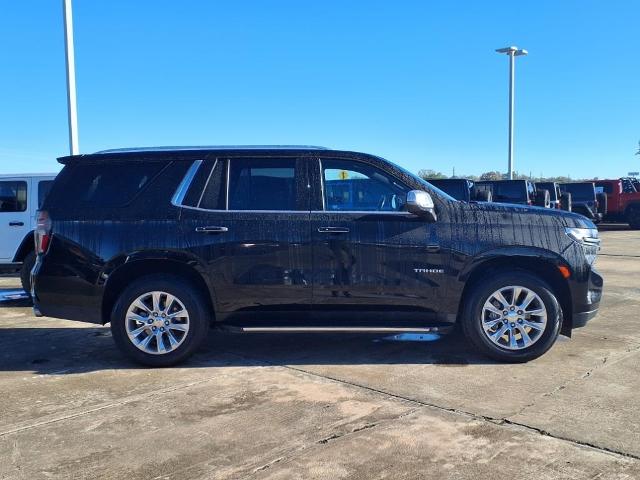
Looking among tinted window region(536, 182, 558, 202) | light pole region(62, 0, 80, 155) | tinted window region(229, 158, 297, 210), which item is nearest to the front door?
tinted window region(229, 158, 297, 210)

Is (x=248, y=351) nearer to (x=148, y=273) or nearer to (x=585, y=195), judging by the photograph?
(x=148, y=273)

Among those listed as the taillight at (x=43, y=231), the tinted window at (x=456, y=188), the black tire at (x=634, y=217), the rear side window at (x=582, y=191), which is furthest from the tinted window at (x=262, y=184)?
the black tire at (x=634, y=217)

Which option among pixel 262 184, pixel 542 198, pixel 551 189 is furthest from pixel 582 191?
pixel 262 184

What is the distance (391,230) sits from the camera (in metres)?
5.30

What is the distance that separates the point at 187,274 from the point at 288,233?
1.03m

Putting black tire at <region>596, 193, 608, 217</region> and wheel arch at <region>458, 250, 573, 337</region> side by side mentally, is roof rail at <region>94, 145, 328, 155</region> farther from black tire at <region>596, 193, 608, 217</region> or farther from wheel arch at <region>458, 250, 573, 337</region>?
black tire at <region>596, 193, 608, 217</region>

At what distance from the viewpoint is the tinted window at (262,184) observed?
17.7 feet

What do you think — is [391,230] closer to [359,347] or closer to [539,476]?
[359,347]

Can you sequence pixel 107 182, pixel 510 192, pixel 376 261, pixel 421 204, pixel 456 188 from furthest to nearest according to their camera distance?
pixel 510 192, pixel 456 188, pixel 107 182, pixel 376 261, pixel 421 204

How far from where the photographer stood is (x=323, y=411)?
427 cm

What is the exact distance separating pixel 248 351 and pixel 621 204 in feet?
76.3

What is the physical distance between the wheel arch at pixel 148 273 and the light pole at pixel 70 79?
8.55 meters

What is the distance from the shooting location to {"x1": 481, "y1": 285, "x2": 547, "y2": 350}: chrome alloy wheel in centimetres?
530

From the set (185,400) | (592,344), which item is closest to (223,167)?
(185,400)
